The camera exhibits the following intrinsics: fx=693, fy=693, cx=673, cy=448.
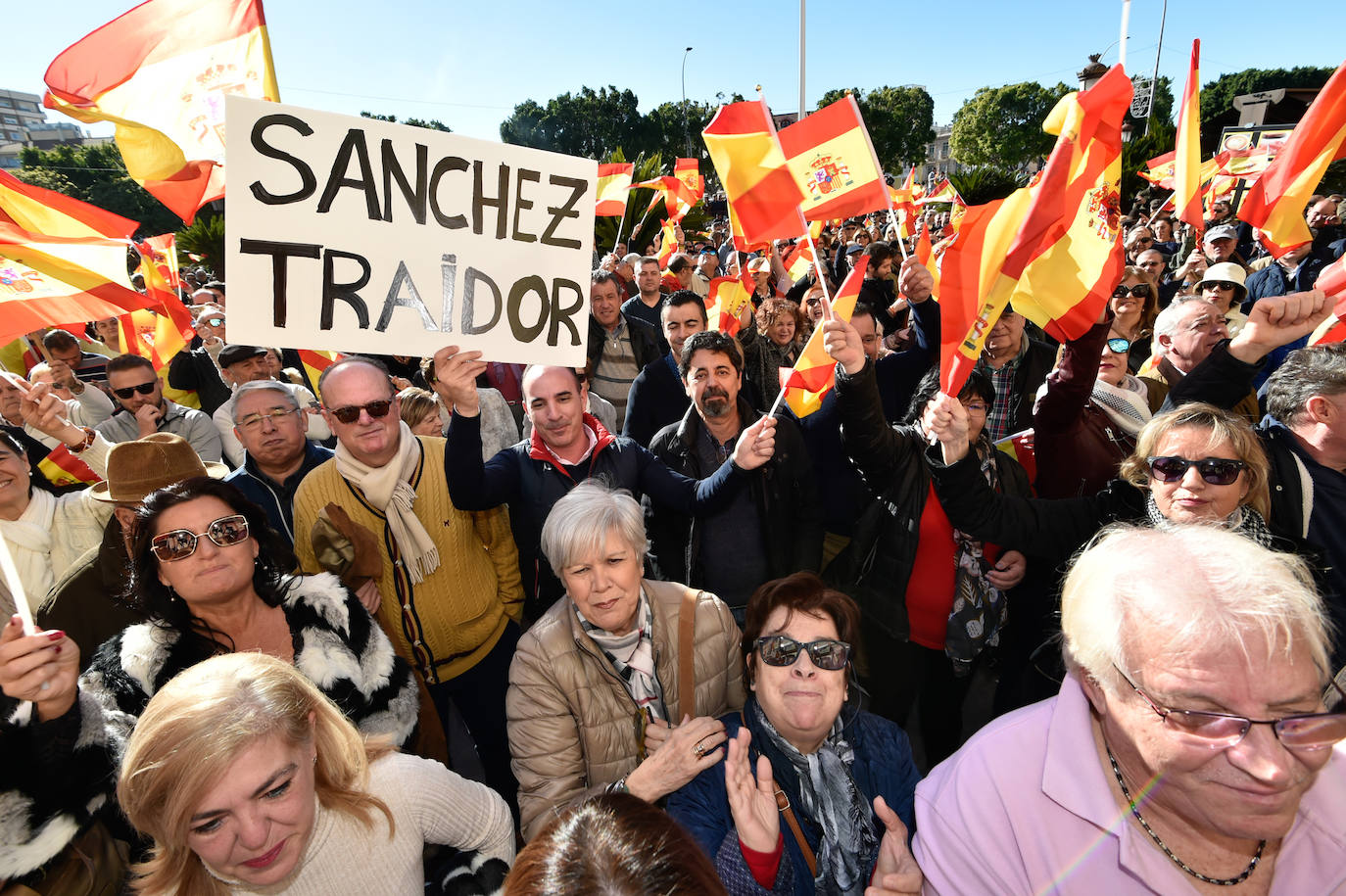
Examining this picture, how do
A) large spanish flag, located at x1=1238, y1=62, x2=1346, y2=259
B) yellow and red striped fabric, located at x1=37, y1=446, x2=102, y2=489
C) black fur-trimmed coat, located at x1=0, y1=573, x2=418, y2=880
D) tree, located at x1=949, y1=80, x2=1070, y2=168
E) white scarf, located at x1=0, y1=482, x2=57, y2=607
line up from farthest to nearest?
tree, located at x1=949, y1=80, x2=1070, y2=168
yellow and red striped fabric, located at x1=37, y1=446, x2=102, y2=489
large spanish flag, located at x1=1238, y1=62, x2=1346, y2=259
white scarf, located at x1=0, y1=482, x2=57, y2=607
black fur-trimmed coat, located at x1=0, y1=573, x2=418, y2=880

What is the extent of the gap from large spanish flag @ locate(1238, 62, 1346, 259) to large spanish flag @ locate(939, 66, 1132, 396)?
88 cm

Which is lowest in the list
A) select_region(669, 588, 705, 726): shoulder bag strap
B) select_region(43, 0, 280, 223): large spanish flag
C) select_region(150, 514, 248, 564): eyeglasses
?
select_region(669, 588, 705, 726): shoulder bag strap

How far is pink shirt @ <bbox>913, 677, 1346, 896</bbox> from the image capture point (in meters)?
1.29

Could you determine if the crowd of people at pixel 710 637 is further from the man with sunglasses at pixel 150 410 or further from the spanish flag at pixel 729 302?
the spanish flag at pixel 729 302

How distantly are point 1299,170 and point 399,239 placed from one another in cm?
387

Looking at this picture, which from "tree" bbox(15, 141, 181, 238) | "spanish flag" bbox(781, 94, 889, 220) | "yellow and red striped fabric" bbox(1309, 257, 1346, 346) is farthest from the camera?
"tree" bbox(15, 141, 181, 238)

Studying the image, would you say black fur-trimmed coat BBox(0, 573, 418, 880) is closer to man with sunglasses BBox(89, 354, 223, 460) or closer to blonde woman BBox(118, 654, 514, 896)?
blonde woman BBox(118, 654, 514, 896)

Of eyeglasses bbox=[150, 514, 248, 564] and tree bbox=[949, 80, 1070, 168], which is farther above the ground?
tree bbox=[949, 80, 1070, 168]

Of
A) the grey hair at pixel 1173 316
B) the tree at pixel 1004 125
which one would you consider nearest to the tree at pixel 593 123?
the tree at pixel 1004 125

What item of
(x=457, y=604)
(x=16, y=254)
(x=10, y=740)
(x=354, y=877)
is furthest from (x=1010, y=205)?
(x=16, y=254)

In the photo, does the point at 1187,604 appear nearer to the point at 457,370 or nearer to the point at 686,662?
the point at 686,662

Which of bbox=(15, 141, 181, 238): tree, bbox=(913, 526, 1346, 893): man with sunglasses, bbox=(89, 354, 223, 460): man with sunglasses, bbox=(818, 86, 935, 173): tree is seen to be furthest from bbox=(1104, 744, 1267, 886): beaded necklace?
bbox=(818, 86, 935, 173): tree

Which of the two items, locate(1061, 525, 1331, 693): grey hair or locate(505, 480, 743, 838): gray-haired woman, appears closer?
locate(1061, 525, 1331, 693): grey hair

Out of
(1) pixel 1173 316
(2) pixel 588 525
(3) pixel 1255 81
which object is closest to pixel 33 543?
(2) pixel 588 525
